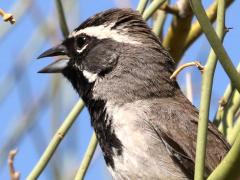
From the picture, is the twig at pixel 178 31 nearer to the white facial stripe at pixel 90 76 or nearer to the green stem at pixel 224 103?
the white facial stripe at pixel 90 76

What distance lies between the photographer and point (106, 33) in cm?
330

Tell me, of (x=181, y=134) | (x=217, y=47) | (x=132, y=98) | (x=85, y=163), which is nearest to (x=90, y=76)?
(x=132, y=98)

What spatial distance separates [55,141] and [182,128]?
3.00 feet

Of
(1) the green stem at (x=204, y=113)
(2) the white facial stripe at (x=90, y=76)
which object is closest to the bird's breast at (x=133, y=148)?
(2) the white facial stripe at (x=90, y=76)

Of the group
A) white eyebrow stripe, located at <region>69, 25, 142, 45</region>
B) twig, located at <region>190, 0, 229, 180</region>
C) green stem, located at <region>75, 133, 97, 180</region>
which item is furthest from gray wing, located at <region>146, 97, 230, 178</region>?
twig, located at <region>190, 0, 229, 180</region>

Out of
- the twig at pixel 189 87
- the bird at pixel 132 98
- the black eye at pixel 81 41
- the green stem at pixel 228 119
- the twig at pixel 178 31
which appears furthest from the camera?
the twig at pixel 178 31

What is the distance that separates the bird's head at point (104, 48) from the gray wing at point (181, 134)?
1.07 ft

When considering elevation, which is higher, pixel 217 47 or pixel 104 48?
pixel 217 47

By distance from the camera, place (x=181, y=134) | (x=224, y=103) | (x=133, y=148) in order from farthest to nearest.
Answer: (x=181, y=134), (x=133, y=148), (x=224, y=103)

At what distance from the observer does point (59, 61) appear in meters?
3.39

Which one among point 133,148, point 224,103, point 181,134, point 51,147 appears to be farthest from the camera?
point 181,134

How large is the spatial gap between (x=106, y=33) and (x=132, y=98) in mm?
494

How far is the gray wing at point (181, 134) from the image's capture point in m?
2.78

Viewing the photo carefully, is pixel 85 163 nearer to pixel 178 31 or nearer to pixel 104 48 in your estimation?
pixel 104 48
